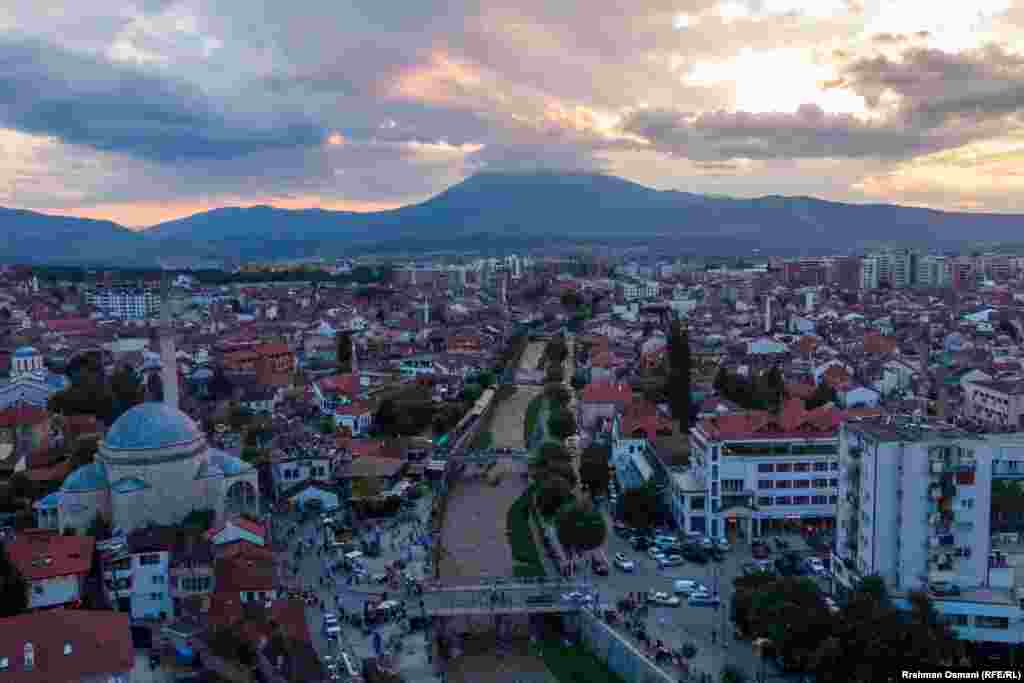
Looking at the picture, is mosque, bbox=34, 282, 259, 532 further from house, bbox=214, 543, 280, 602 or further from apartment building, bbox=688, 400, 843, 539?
apartment building, bbox=688, 400, 843, 539

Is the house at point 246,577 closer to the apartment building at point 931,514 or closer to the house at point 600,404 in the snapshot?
the apartment building at point 931,514

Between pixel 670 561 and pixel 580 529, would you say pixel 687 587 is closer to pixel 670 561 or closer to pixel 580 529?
pixel 670 561

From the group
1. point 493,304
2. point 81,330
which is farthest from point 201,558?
point 493,304

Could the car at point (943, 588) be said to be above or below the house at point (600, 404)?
below

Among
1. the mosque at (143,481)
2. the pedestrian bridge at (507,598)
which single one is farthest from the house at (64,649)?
the mosque at (143,481)

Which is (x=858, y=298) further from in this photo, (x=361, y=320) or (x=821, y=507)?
(x=821, y=507)
